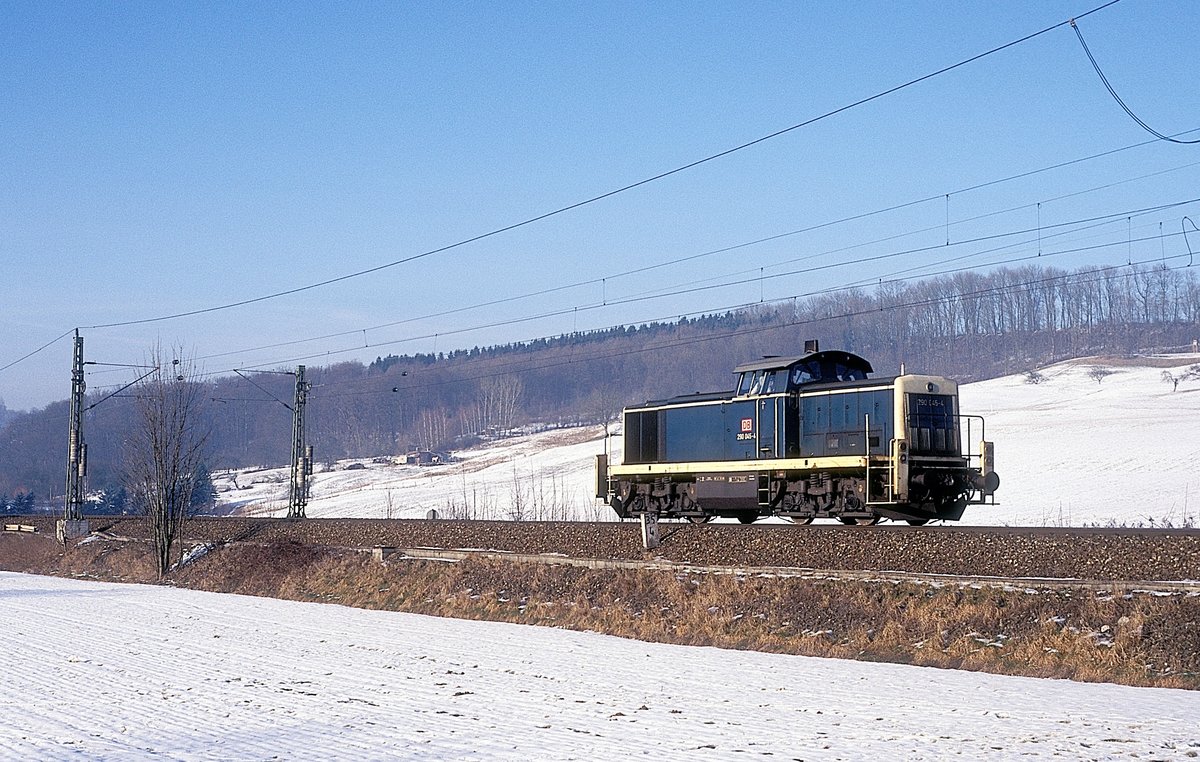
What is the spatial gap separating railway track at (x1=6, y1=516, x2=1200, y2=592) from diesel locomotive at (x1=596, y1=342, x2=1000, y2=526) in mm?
1452

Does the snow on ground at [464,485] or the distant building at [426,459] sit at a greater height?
the distant building at [426,459]

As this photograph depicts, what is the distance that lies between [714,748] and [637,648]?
26.7 feet

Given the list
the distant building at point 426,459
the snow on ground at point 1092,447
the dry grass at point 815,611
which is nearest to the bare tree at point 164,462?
the dry grass at point 815,611

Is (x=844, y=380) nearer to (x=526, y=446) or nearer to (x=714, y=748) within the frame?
(x=714, y=748)

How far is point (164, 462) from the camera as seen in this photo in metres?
35.9

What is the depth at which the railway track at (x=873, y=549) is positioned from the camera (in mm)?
16562

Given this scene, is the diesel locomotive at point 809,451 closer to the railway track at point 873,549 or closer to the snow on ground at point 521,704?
the railway track at point 873,549

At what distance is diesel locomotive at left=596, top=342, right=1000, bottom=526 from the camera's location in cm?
2281

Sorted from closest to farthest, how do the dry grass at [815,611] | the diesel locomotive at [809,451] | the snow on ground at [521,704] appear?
the snow on ground at [521,704]
the dry grass at [815,611]
the diesel locomotive at [809,451]

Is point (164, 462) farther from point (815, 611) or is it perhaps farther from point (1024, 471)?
point (1024, 471)

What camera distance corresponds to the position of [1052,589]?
16.2 meters

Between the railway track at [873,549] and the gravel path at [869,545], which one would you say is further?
the gravel path at [869,545]

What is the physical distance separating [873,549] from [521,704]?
8287 millimetres

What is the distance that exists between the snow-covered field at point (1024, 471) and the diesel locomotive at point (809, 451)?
548 cm
